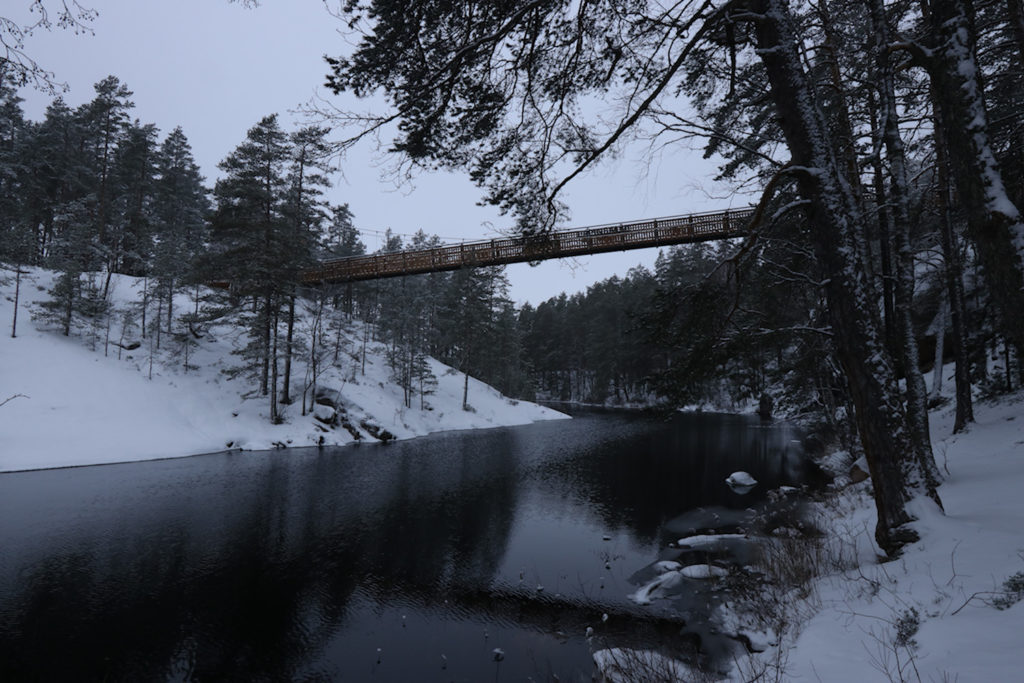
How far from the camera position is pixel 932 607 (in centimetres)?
407

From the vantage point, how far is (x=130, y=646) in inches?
266

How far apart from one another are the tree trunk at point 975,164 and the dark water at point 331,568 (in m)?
4.77

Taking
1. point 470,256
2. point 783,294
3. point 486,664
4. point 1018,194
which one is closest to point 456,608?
point 486,664

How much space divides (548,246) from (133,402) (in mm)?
26670

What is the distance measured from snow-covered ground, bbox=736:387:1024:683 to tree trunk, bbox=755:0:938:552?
1.81 ft

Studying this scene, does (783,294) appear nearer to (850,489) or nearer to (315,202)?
(850,489)

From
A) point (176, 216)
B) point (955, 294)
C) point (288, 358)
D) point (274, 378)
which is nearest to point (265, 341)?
point (288, 358)

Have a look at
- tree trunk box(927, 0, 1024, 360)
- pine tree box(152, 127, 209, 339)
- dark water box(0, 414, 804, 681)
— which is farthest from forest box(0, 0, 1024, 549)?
pine tree box(152, 127, 209, 339)

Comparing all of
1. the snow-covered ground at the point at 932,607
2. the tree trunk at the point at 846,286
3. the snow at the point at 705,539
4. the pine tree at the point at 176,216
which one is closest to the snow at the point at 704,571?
the snow at the point at 705,539

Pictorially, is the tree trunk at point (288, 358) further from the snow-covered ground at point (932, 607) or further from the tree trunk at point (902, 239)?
the snow-covered ground at point (932, 607)

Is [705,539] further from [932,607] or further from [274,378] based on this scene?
[274,378]

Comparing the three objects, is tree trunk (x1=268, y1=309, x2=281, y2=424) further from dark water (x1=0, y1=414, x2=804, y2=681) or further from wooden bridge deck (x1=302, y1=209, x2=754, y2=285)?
dark water (x1=0, y1=414, x2=804, y2=681)

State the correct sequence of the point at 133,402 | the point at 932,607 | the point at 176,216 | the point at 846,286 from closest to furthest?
1. the point at 932,607
2. the point at 846,286
3. the point at 133,402
4. the point at 176,216

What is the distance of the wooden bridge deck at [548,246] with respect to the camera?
770 centimetres
